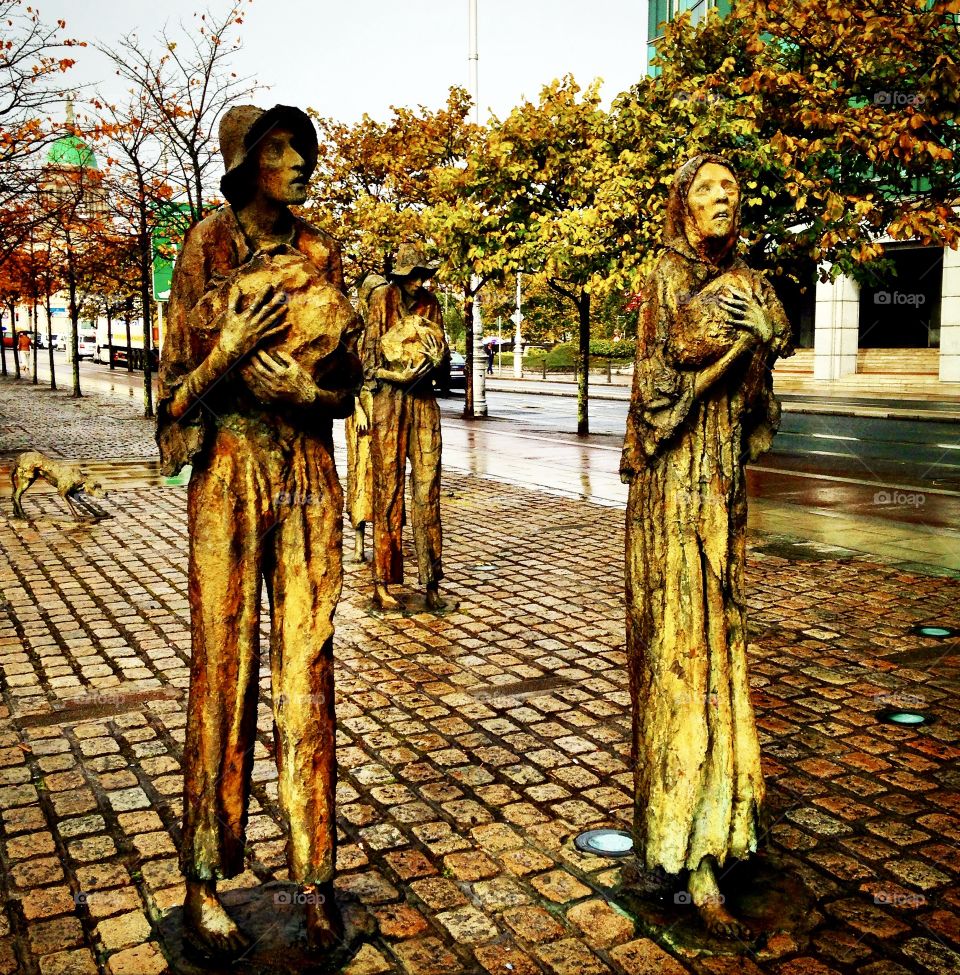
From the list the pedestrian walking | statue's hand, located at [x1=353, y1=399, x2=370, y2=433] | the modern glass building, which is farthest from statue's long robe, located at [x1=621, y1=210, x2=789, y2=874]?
the pedestrian walking

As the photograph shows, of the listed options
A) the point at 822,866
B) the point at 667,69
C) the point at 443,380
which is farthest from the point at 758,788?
the point at 667,69

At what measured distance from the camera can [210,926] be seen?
344 cm

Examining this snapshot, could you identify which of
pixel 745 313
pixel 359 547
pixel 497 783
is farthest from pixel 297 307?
pixel 359 547

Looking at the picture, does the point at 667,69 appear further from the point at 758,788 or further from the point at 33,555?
the point at 758,788

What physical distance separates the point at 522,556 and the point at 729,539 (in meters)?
6.34

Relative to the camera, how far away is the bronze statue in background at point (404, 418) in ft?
26.8

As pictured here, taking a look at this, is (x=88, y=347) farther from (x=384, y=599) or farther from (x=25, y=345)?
(x=384, y=599)

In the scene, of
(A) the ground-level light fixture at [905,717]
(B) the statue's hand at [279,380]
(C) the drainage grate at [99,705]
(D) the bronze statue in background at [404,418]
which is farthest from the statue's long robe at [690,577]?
→ (D) the bronze statue in background at [404,418]

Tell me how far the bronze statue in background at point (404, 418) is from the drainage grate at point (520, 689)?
6.10 feet

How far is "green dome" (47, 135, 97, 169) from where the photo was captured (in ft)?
70.1

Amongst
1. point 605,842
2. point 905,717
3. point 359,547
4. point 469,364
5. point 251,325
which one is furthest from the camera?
point 469,364

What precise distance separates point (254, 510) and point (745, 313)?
169cm

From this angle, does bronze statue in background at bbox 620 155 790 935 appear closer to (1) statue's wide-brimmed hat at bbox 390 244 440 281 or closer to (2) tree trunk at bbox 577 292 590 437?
(1) statue's wide-brimmed hat at bbox 390 244 440 281

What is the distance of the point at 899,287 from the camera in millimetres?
35406
